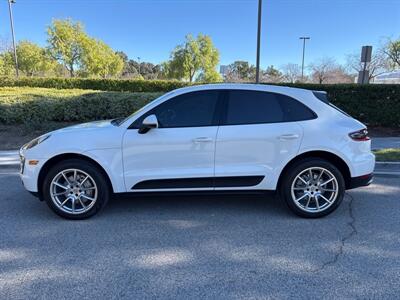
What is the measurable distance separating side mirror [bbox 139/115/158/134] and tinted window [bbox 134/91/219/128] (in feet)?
0.34

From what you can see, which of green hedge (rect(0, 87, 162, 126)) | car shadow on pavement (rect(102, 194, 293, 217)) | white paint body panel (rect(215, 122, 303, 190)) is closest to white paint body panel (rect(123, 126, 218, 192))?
white paint body panel (rect(215, 122, 303, 190))

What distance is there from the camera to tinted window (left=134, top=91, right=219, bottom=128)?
174 inches

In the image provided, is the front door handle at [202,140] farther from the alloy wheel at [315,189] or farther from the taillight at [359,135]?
the taillight at [359,135]

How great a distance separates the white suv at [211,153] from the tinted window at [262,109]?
1 centimetres

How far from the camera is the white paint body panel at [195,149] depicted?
14.2ft

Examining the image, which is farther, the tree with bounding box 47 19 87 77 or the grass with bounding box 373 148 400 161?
the tree with bounding box 47 19 87 77

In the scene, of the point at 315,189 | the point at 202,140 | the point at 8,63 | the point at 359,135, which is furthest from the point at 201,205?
the point at 8,63

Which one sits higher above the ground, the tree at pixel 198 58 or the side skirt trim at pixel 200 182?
the tree at pixel 198 58

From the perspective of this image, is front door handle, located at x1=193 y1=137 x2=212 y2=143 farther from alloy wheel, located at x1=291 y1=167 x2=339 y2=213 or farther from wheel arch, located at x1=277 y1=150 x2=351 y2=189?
alloy wheel, located at x1=291 y1=167 x2=339 y2=213

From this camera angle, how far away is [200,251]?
3.64 m

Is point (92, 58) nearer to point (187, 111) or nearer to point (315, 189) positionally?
point (187, 111)

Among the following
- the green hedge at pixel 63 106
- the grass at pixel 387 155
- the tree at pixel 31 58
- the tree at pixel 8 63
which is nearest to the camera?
the grass at pixel 387 155

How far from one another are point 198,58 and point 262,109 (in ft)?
134

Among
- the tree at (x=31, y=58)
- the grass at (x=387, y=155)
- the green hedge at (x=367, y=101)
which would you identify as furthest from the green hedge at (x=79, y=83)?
the tree at (x=31, y=58)
